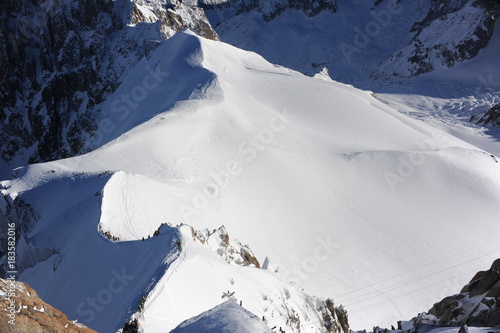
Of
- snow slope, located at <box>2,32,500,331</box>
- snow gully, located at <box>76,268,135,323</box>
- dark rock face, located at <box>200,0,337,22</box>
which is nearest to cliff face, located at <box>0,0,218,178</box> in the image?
snow slope, located at <box>2,32,500,331</box>

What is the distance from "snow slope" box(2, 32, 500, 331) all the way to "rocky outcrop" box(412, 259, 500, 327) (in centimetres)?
486

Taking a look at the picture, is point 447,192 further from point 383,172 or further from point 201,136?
point 201,136

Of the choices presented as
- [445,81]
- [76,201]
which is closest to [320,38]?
[445,81]

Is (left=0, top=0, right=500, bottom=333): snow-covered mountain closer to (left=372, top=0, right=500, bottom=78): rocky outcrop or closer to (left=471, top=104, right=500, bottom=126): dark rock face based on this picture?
(left=471, top=104, right=500, bottom=126): dark rock face

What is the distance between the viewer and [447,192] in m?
30.4

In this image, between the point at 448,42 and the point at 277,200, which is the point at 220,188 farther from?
the point at 448,42

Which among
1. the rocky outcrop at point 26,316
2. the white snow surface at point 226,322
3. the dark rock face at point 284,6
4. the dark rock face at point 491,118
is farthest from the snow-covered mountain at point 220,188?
the dark rock face at point 284,6

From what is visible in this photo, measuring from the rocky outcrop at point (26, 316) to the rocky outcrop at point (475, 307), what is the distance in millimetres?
7714

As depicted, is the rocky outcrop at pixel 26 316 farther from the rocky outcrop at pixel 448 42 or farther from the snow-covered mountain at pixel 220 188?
the rocky outcrop at pixel 448 42

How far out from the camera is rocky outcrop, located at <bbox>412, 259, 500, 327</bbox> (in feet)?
33.1

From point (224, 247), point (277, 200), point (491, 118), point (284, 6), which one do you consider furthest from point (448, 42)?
point (224, 247)

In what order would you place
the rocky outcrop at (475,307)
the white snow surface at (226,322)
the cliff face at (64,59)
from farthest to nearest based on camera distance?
the cliff face at (64,59)
the rocky outcrop at (475,307)
the white snow surface at (226,322)

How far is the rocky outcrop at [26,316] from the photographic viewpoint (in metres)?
7.27

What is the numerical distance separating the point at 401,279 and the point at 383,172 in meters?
8.78
